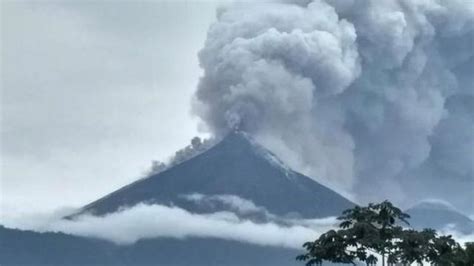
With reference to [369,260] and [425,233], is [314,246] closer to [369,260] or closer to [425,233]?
[369,260]

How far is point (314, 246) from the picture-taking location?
103ft

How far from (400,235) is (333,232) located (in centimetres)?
241

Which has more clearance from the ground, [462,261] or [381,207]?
[381,207]

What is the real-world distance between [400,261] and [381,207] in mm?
2118

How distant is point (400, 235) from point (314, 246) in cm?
293

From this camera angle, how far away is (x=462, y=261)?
29.6 metres

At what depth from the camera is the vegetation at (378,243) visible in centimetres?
3130

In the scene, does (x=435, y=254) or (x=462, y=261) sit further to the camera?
(x=435, y=254)

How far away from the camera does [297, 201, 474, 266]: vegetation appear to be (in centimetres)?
3130

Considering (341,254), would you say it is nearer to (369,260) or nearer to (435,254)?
(369,260)

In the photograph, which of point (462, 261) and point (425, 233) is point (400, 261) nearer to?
point (425, 233)

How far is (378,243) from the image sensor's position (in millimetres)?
31578

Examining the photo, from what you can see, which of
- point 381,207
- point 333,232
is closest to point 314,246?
point 333,232

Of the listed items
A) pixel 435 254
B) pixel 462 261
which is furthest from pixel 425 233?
pixel 462 261
